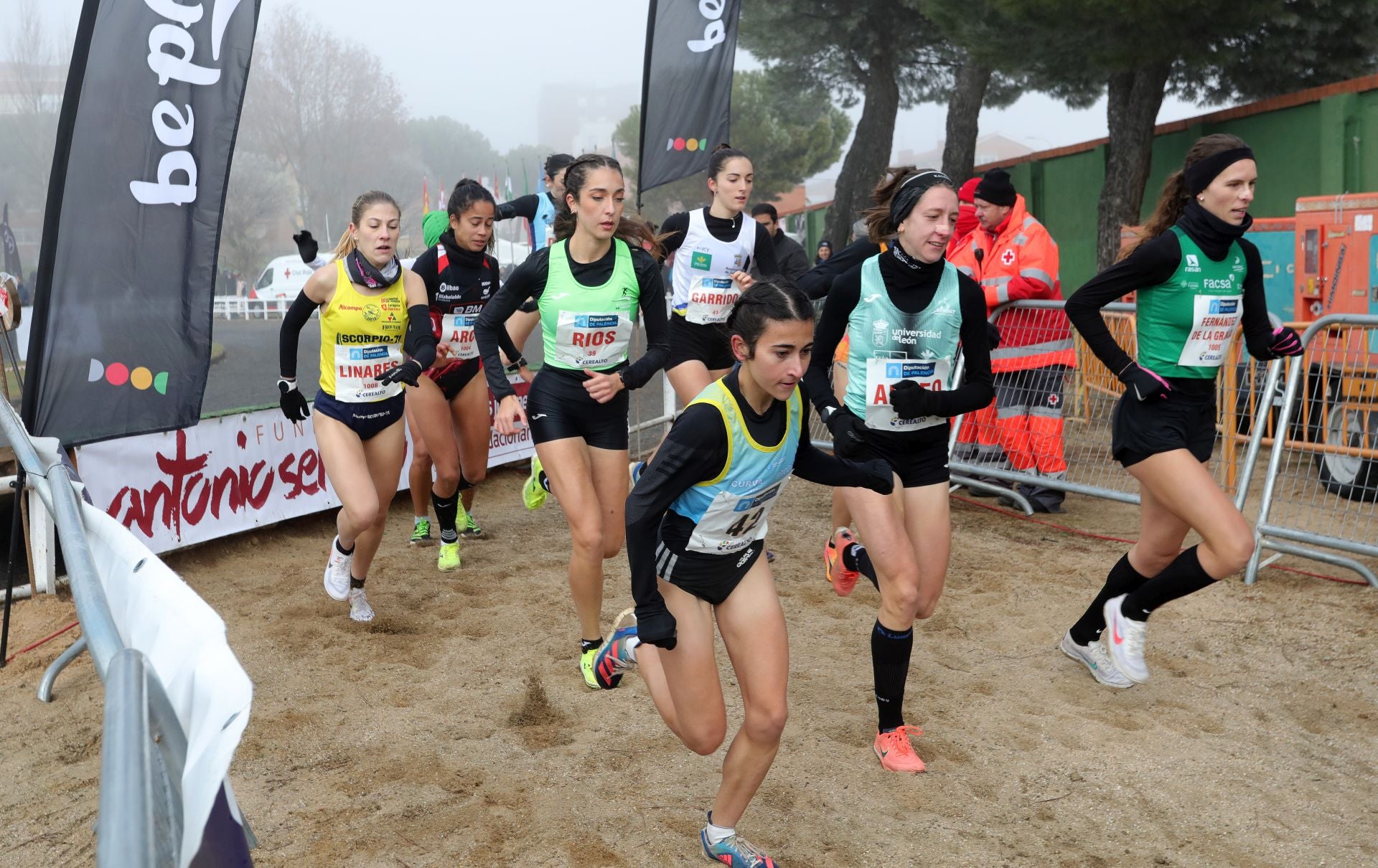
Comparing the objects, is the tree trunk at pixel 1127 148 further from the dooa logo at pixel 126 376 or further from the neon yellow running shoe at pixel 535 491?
the dooa logo at pixel 126 376

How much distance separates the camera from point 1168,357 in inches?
173

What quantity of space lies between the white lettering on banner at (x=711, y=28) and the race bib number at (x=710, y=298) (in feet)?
10.4

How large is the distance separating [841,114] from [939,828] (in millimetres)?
66251

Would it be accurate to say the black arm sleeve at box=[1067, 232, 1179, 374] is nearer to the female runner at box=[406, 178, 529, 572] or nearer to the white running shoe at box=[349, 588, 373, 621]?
the female runner at box=[406, 178, 529, 572]

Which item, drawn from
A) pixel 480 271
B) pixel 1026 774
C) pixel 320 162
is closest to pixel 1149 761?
pixel 1026 774

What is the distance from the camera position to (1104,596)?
4902 mm

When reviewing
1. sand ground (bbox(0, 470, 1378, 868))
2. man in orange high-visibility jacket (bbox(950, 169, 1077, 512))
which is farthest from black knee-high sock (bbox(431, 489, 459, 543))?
man in orange high-visibility jacket (bbox(950, 169, 1077, 512))

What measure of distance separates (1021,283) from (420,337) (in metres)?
4.38

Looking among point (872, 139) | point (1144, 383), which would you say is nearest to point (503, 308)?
point (1144, 383)

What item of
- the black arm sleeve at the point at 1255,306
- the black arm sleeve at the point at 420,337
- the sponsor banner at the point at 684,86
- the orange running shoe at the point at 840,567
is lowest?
the orange running shoe at the point at 840,567

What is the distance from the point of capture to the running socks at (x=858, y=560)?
4320mm

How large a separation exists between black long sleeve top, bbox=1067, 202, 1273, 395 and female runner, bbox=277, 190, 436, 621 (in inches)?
124

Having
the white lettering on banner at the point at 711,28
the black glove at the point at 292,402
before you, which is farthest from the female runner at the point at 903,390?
the white lettering on banner at the point at 711,28

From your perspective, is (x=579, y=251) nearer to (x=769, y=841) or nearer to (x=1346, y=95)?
(x=769, y=841)
